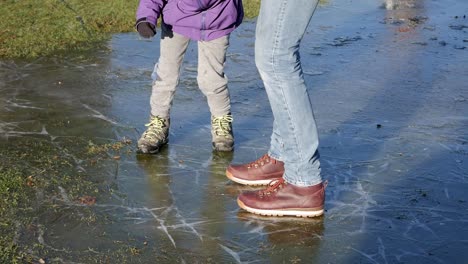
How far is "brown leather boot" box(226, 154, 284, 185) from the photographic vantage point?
14.7 ft

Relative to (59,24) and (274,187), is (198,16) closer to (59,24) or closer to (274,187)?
(274,187)

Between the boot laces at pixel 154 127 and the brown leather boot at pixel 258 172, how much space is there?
2.24 feet

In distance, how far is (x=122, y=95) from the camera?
243 inches

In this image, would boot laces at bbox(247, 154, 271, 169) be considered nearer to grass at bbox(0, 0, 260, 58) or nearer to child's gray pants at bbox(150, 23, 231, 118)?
child's gray pants at bbox(150, 23, 231, 118)

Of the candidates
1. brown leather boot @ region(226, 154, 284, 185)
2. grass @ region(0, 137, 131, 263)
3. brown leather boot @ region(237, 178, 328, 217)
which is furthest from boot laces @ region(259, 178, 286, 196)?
grass @ region(0, 137, 131, 263)

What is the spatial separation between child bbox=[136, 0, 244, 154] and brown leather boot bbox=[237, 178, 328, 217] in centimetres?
95

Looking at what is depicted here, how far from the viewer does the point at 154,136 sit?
16.3 feet

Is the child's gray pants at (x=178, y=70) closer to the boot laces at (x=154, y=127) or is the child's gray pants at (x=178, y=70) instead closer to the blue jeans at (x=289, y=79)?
the boot laces at (x=154, y=127)

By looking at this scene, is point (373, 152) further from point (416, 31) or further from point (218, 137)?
point (416, 31)

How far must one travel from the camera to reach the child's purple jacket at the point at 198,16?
4.96m

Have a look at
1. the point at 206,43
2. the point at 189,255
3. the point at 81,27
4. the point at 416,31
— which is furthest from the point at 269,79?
the point at 416,31

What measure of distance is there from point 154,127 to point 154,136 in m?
0.08

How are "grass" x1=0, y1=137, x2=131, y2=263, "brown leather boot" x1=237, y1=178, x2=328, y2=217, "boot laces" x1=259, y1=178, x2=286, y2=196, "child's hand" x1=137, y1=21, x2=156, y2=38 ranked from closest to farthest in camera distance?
1. "grass" x1=0, y1=137, x2=131, y2=263
2. "brown leather boot" x1=237, y1=178, x2=328, y2=217
3. "boot laces" x1=259, y1=178, x2=286, y2=196
4. "child's hand" x1=137, y1=21, x2=156, y2=38

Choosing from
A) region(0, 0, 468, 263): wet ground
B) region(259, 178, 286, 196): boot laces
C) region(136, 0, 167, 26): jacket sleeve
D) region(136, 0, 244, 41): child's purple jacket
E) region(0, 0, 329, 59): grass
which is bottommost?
region(0, 0, 329, 59): grass
